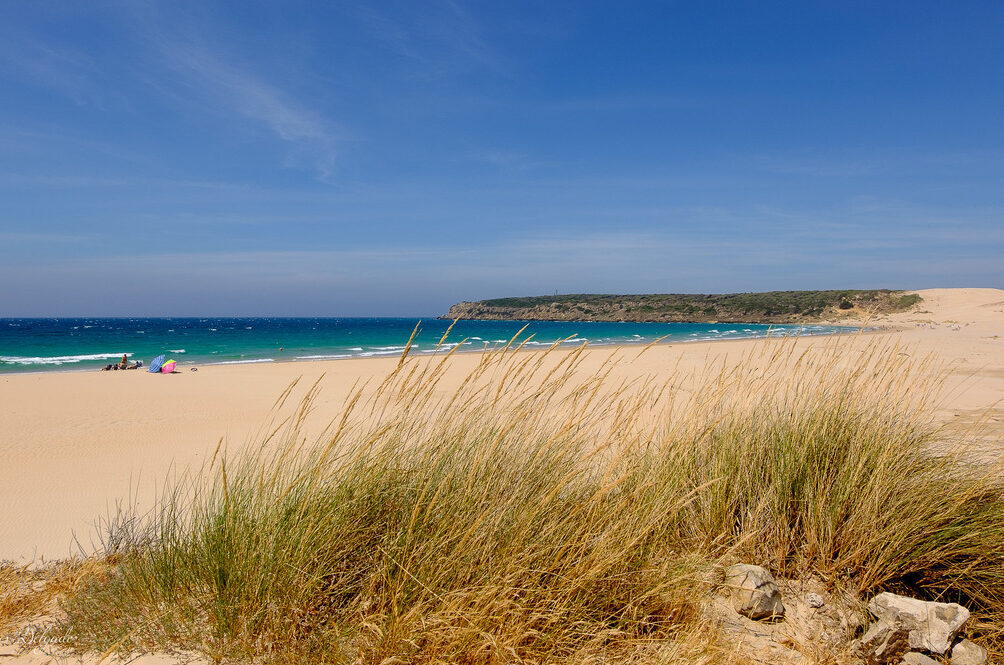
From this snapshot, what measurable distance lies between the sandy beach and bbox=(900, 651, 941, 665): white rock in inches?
58.4

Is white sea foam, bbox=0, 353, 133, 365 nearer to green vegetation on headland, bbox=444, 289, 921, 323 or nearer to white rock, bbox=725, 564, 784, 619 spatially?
white rock, bbox=725, 564, 784, 619

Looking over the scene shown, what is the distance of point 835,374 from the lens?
12.1ft

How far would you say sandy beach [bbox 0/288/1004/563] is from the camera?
4.38 m

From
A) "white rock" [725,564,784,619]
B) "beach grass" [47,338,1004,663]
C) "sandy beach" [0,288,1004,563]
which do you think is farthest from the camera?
"sandy beach" [0,288,1004,563]

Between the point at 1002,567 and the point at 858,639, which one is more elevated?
the point at 1002,567

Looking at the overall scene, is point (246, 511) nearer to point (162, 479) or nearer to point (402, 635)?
point (402, 635)

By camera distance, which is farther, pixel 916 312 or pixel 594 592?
pixel 916 312

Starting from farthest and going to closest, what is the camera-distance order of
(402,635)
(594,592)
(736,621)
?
(736,621) < (594,592) < (402,635)

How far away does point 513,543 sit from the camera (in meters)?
2.00

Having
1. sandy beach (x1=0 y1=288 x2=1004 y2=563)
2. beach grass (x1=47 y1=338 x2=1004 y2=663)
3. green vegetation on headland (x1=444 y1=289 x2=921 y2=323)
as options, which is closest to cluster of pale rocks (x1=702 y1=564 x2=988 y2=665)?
beach grass (x1=47 y1=338 x2=1004 y2=663)

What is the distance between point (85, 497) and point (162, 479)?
719 mm

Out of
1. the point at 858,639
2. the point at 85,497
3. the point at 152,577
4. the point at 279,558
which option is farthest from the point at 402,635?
the point at 85,497

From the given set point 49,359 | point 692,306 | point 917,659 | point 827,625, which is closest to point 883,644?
point 917,659

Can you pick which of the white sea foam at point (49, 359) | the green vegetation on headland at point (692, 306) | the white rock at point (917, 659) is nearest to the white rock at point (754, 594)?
the white rock at point (917, 659)
